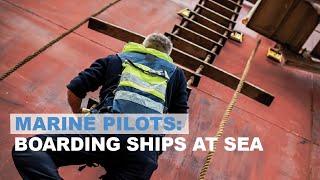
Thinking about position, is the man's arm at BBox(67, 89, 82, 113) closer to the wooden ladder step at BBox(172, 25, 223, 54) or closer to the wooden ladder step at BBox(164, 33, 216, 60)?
the wooden ladder step at BBox(164, 33, 216, 60)

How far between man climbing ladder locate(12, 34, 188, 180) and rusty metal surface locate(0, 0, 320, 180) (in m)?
0.79

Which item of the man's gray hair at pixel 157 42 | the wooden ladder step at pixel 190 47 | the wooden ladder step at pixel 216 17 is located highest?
the man's gray hair at pixel 157 42

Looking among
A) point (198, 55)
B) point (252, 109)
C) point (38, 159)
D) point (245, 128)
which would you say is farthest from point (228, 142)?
point (38, 159)

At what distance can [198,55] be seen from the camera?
13.1 ft

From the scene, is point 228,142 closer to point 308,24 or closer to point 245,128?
point 245,128

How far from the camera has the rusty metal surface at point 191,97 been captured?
3.16 m

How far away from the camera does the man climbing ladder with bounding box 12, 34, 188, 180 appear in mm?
1909

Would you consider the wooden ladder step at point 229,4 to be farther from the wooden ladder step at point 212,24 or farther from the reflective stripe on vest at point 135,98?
the reflective stripe on vest at point 135,98

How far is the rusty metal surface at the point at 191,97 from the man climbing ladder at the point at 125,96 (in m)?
0.79

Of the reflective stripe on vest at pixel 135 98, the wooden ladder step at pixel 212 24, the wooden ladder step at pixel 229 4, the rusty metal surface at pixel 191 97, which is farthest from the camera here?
the wooden ladder step at pixel 229 4

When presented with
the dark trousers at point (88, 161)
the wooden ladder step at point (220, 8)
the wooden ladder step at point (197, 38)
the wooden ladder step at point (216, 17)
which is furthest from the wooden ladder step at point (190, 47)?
the dark trousers at point (88, 161)

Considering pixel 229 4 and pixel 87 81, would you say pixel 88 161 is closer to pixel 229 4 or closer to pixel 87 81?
pixel 87 81

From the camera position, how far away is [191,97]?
399 centimetres

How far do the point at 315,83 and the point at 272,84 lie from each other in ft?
3.20
